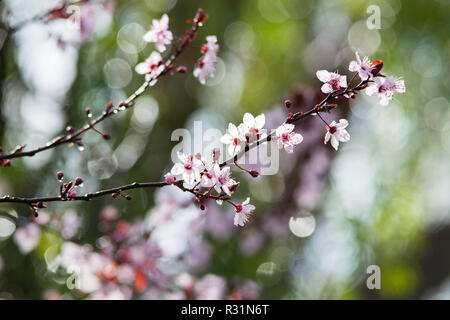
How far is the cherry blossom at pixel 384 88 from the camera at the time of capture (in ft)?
5.02

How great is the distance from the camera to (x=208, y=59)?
6.50 feet

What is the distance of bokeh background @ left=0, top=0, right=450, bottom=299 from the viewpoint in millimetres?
3600

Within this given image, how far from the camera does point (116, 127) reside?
4848 mm

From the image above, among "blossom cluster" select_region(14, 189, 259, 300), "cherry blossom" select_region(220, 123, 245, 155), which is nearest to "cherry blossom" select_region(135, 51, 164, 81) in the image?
"cherry blossom" select_region(220, 123, 245, 155)

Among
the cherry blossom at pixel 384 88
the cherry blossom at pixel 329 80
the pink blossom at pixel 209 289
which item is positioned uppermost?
the cherry blossom at pixel 329 80

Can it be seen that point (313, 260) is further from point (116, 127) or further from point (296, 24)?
point (296, 24)

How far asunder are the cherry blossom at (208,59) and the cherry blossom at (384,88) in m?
0.77

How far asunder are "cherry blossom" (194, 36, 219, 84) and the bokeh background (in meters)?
1.13
